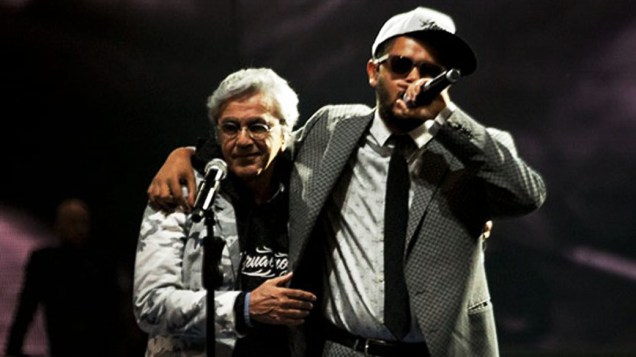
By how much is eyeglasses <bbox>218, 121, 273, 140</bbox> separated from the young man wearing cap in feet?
0.58

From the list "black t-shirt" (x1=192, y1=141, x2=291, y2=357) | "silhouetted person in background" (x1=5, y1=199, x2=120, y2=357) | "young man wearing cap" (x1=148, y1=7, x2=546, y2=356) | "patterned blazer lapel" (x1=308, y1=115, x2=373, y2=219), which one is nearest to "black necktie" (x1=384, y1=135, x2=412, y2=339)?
"young man wearing cap" (x1=148, y1=7, x2=546, y2=356)

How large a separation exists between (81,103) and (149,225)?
1748 mm

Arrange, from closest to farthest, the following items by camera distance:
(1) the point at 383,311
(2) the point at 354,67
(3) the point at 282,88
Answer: (1) the point at 383,311, (3) the point at 282,88, (2) the point at 354,67

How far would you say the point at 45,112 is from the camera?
12.7 ft

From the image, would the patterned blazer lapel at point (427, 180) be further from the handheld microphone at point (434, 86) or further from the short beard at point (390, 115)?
the handheld microphone at point (434, 86)

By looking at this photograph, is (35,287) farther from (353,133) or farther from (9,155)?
(353,133)

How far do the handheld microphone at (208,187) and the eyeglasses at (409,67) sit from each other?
446 millimetres

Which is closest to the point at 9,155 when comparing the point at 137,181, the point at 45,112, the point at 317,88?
the point at 45,112

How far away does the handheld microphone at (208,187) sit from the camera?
205 cm

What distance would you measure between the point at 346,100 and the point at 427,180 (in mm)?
1667

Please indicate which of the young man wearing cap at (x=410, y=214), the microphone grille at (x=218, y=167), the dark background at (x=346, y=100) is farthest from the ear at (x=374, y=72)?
the dark background at (x=346, y=100)

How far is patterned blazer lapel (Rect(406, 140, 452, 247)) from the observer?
6.95 ft

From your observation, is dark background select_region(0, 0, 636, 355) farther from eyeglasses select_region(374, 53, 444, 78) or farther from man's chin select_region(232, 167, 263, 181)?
eyeglasses select_region(374, 53, 444, 78)

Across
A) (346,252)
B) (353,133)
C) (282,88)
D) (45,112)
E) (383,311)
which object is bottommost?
(383,311)
